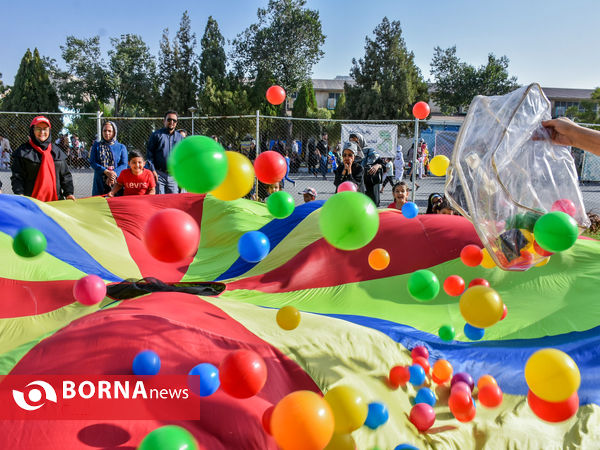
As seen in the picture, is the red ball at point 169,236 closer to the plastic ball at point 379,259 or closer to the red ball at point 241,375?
the red ball at point 241,375

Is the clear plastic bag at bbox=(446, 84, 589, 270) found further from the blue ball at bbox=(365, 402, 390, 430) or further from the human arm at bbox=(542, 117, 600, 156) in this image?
the blue ball at bbox=(365, 402, 390, 430)

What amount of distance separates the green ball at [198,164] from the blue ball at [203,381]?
586mm

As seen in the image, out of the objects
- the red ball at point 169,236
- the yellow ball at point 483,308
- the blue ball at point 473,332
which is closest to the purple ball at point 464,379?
the blue ball at point 473,332

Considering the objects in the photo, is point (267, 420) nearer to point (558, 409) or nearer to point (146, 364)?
point (146, 364)

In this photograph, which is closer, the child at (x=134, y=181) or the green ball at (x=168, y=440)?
the green ball at (x=168, y=440)

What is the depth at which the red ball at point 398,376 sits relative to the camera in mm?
1984

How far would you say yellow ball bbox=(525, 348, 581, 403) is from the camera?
149cm

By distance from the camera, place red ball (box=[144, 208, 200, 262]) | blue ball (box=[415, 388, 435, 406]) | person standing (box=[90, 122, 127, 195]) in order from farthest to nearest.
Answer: person standing (box=[90, 122, 127, 195]), blue ball (box=[415, 388, 435, 406]), red ball (box=[144, 208, 200, 262])

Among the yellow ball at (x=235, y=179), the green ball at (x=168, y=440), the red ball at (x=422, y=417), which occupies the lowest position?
the red ball at (x=422, y=417)

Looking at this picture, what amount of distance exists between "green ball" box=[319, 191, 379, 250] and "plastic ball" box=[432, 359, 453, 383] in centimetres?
74

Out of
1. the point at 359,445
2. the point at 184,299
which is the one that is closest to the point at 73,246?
the point at 184,299

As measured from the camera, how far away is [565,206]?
6.61 ft

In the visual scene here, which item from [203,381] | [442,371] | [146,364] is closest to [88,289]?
[146,364]

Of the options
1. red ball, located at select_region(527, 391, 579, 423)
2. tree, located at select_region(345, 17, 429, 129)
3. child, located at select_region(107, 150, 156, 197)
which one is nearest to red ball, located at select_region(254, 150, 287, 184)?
red ball, located at select_region(527, 391, 579, 423)
